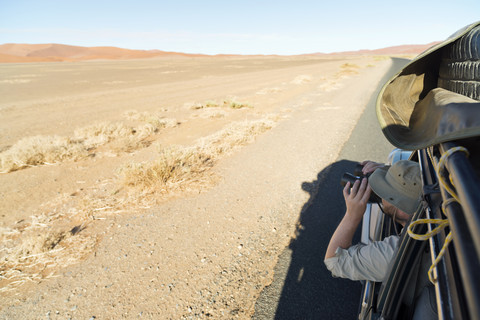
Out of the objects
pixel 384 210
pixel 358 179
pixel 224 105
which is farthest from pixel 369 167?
pixel 224 105

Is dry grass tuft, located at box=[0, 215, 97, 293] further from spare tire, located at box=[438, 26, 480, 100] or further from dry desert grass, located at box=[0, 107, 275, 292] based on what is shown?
spare tire, located at box=[438, 26, 480, 100]

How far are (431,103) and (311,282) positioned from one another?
181cm

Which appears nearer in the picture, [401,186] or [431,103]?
[431,103]

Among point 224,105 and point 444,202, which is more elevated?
point 444,202

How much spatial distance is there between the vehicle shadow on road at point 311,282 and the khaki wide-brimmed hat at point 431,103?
1.55 metres

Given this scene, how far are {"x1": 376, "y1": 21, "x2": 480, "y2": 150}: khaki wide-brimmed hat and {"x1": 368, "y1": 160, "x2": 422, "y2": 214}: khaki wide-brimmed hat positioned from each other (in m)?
0.28

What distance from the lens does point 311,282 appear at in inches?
94.3

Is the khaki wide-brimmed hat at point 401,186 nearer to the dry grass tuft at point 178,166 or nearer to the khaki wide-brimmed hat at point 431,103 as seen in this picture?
the khaki wide-brimmed hat at point 431,103

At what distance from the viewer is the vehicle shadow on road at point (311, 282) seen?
2.14 meters

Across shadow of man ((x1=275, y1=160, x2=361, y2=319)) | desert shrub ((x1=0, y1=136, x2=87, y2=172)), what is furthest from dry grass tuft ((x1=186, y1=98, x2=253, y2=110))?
shadow of man ((x1=275, y1=160, x2=361, y2=319))

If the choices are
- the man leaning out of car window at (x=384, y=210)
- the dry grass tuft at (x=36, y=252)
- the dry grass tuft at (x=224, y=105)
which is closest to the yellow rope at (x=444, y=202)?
the man leaning out of car window at (x=384, y=210)

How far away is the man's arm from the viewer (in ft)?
5.60

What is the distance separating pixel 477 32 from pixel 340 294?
82.3 inches

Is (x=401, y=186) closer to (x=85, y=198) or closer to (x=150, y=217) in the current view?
(x=150, y=217)
